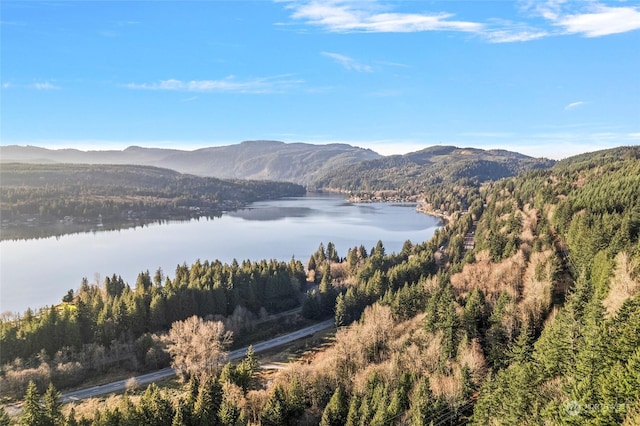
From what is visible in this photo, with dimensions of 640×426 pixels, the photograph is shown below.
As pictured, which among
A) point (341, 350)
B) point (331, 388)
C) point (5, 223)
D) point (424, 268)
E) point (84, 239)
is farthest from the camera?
point (5, 223)

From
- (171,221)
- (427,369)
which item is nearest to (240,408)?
(427,369)

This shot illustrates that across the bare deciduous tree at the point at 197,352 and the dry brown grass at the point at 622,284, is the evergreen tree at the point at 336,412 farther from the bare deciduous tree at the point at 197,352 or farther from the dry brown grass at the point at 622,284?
the dry brown grass at the point at 622,284

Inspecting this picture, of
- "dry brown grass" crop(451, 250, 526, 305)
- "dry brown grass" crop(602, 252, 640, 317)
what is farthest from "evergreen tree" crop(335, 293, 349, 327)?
"dry brown grass" crop(602, 252, 640, 317)

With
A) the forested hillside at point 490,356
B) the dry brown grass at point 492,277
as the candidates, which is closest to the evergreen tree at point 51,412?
the forested hillside at point 490,356

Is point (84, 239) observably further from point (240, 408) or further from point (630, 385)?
point (630, 385)

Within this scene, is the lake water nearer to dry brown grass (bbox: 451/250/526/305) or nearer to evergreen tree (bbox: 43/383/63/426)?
evergreen tree (bbox: 43/383/63/426)
